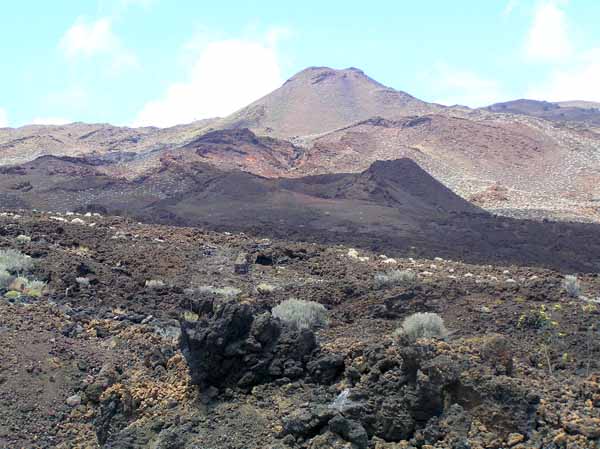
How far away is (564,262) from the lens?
29109 millimetres

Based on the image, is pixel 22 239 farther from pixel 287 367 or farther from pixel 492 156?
pixel 492 156

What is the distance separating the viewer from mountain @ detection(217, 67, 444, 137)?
9281 centimetres

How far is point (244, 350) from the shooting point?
28.7 feet

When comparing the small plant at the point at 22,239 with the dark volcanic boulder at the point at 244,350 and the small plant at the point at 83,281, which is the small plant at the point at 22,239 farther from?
the dark volcanic boulder at the point at 244,350

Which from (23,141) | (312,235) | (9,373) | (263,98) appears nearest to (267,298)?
(9,373)

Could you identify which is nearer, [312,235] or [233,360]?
[233,360]

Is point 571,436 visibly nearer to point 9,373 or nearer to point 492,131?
point 9,373

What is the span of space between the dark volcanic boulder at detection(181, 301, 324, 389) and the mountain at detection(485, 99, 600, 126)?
104320 millimetres

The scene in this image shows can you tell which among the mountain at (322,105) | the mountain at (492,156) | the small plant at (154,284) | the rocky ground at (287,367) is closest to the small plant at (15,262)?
the rocky ground at (287,367)

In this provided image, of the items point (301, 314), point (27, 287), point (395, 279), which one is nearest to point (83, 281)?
point (27, 287)

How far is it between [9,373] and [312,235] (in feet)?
70.8

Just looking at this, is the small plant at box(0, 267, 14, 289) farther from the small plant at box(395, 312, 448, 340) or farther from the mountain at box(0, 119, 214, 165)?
the mountain at box(0, 119, 214, 165)

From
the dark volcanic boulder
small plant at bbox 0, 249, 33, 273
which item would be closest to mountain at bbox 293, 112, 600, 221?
small plant at bbox 0, 249, 33, 273

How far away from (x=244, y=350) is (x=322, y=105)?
93.1 m
